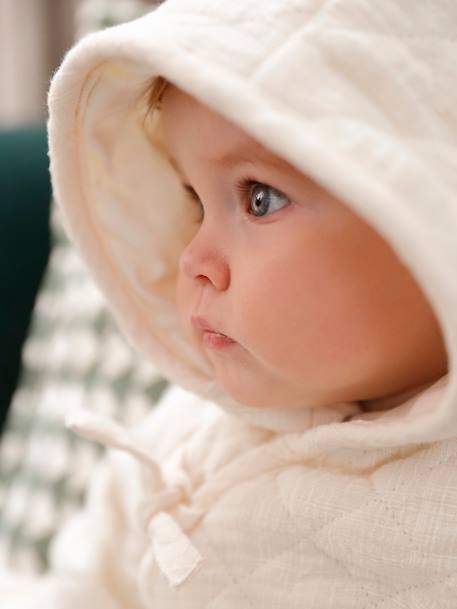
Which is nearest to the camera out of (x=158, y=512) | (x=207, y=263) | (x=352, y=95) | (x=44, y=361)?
(x=352, y=95)

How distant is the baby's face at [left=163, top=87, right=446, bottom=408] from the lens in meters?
0.53

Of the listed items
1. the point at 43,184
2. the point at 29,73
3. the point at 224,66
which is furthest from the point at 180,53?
the point at 29,73

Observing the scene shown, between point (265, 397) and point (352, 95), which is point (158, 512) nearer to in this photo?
point (265, 397)

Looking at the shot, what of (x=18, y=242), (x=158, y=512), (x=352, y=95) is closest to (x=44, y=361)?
(x=18, y=242)

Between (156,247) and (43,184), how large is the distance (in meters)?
0.47

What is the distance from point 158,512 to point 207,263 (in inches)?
9.4

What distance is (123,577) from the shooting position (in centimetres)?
83

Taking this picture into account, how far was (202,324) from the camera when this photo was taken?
621 millimetres

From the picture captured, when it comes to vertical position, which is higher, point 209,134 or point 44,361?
point 209,134

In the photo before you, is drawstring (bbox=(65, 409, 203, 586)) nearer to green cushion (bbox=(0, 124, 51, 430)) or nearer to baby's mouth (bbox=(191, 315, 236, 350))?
baby's mouth (bbox=(191, 315, 236, 350))

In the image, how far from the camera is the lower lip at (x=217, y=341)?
61 centimetres

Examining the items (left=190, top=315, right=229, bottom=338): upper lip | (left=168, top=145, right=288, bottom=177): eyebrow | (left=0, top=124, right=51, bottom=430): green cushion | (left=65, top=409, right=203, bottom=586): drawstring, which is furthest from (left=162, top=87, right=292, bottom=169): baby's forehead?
(left=0, top=124, right=51, bottom=430): green cushion

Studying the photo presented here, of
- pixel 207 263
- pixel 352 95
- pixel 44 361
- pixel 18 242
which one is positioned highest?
pixel 352 95

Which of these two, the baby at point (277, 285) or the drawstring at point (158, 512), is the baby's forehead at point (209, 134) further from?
the drawstring at point (158, 512)
